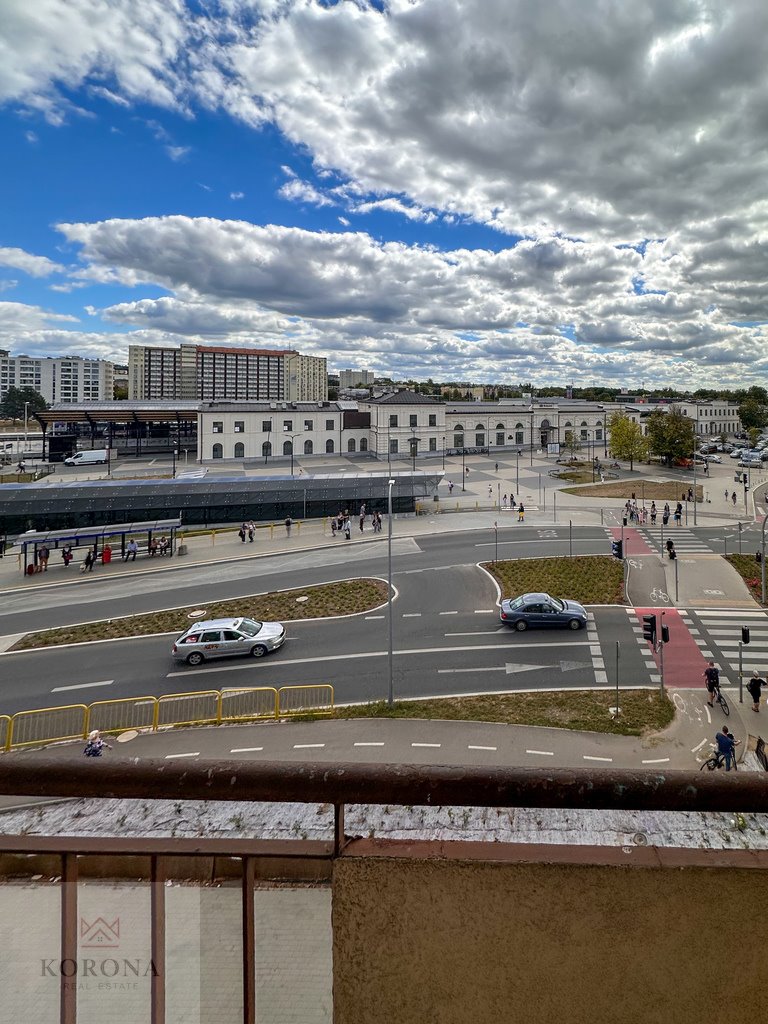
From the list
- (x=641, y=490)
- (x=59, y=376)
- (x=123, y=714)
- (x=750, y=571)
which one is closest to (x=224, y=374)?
(x=59, y=376)

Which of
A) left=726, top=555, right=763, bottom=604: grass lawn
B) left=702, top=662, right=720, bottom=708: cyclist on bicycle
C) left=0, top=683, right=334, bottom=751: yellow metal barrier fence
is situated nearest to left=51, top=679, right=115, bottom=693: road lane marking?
left=0, top=683, right=334, bottom=751: yellow metal barrier fence

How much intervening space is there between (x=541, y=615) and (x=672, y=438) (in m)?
54.9

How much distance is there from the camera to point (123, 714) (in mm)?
14617

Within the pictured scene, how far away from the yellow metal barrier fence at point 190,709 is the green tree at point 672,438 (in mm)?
64445

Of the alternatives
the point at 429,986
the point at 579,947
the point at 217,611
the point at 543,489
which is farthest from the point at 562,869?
the point at 543,489

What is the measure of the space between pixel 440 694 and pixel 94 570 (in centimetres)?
2144

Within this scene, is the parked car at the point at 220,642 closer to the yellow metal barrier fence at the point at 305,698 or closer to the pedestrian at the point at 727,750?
the yellow metal barrier fence at the point at 305,698

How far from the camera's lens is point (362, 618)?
21.2 metres

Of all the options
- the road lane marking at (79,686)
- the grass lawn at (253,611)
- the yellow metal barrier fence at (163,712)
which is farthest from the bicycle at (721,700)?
the road lane marking at (79,686)

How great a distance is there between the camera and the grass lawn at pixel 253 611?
65.6 feet

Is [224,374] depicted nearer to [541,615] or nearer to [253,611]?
[253,611]

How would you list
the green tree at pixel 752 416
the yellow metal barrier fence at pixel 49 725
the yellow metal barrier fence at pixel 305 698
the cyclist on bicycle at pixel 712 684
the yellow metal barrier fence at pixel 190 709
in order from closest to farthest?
the yellow metal barrier fence at pixel 49 725, the yellow metal barrier fence at pixel 190 709, the cyclist on bicycle at pixel 712 684, the yellow metal barrier fence at pixel 305 698, the green tree at pixel 752 416

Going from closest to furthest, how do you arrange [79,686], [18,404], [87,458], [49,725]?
[49,725], [79,686], [87,458], [18,404]

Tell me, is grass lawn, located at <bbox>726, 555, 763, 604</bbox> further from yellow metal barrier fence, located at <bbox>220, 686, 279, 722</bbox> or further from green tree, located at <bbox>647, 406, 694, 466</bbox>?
green tree, located at <bbox>647, 406, 694, 466</bbox>
